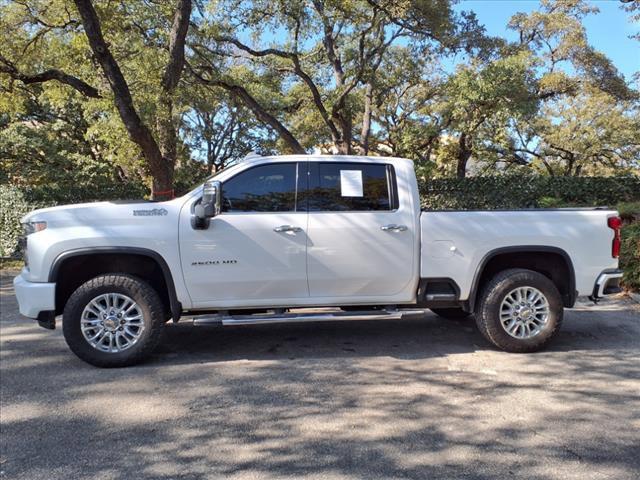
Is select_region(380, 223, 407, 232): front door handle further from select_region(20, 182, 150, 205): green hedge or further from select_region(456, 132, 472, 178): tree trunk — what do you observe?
select_region(456, 132, 472, 178): tree trunk

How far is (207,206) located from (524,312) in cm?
326

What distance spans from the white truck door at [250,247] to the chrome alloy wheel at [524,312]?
2017mm

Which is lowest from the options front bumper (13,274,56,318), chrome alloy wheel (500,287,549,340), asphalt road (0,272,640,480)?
asphalt road (0,272,640,480)

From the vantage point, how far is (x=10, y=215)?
13.9 metres

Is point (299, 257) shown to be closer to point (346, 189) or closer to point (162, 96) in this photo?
point (346, 189)

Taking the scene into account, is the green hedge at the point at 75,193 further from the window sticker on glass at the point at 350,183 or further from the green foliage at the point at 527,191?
the window sticker on glass at the point at 350,183

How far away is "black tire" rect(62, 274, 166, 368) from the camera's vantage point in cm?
502

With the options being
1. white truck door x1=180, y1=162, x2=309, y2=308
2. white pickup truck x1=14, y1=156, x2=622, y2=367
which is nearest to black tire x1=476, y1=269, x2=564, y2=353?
white pickup truck x1=14, y1=156, x2=622, y2=367

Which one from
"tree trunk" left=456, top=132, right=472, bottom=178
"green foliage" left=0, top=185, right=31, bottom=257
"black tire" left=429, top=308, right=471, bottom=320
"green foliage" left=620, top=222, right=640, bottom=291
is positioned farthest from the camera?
"tree trunk" left=456, top=132, right=472, bottom=178

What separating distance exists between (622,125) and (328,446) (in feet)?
81.7

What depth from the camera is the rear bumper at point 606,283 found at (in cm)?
550

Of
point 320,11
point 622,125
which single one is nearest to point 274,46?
point 320,11

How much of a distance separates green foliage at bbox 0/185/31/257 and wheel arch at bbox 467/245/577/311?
40.0 feet

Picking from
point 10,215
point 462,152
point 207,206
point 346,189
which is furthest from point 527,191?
point 10,215
